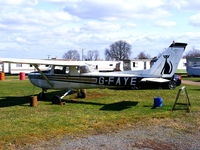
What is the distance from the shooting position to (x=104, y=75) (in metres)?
12.6

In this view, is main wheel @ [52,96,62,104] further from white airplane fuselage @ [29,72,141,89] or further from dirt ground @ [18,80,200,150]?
dirt ground @ [18,80,200,150]

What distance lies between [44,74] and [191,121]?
8229 mm

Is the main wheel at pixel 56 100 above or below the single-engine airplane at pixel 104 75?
below

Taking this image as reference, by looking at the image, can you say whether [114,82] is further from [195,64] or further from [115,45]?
[115,45]

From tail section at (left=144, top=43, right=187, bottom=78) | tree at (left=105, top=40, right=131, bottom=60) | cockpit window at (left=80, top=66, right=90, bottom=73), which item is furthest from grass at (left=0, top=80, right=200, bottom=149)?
tree at (left=105, top=40, right=131, bottom=60)

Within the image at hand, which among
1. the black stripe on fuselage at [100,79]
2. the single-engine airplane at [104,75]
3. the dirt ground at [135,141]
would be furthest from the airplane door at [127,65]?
the dirt ground at [135,141]

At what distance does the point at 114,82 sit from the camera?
40.4 ft

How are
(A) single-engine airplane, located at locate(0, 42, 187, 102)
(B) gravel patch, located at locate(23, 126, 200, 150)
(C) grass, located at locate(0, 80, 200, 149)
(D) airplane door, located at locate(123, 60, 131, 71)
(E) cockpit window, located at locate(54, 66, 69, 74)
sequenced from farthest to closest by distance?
(D) airplane door, located at locate(123, 60, 131, 71), (E) cockpit window, located at locate(54, 66, 69, 74), (A) single-engine airplane, located at locate(0, 42, 187, 102), (C) grass, located at locate(0, 80, 200, 149), (B) gravel patch, located at locate(23, 126, 200, 150)

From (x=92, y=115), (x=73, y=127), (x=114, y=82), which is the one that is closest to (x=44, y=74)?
(x=114, y=82)

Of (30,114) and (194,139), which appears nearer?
A: (194,139)

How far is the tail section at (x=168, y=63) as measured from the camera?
12086 mm

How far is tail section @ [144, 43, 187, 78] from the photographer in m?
12.1

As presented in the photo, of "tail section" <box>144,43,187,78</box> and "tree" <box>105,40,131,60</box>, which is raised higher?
"tree" <box>105,40,131,60</box>

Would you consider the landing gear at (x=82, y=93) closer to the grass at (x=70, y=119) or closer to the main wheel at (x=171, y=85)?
the grass at (x=70, y=119)
